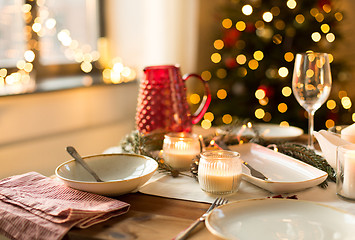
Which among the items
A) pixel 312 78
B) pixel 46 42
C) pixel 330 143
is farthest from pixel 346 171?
pixel 46 42

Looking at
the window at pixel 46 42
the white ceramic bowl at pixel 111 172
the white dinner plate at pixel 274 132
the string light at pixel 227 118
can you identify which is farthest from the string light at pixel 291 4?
the white ceramic bowl at pixel 111 172

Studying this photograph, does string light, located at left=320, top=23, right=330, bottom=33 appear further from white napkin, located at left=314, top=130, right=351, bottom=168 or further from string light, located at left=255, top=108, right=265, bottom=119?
white napkin, located at left=314, top=130, right=351, bottom=168

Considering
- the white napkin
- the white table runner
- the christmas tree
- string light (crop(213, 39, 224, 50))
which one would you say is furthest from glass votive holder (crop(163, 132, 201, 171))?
string light (crop(213, 39, 224, 50))

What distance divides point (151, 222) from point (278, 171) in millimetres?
384

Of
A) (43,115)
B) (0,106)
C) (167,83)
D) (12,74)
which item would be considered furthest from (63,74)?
(167,83)

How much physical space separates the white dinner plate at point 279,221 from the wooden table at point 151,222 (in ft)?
0.12

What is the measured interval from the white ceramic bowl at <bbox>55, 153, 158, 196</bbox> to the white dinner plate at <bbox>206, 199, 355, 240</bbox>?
0.70ft

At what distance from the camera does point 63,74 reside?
301cm

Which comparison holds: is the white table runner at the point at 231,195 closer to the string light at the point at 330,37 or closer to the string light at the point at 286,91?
the string light at the point at 286,91

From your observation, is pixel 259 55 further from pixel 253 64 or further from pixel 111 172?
pixel 111 172

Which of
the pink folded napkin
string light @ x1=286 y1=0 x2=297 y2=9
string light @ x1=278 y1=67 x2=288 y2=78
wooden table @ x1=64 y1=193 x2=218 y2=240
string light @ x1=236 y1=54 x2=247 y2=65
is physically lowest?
wooden table @ x1=64 y1=193 x2=218 y2=240

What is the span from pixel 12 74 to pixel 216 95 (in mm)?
1292

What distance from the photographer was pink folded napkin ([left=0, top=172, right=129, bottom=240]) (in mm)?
743

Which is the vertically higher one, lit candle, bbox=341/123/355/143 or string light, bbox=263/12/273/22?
string light, bbox=263/12/273/22
